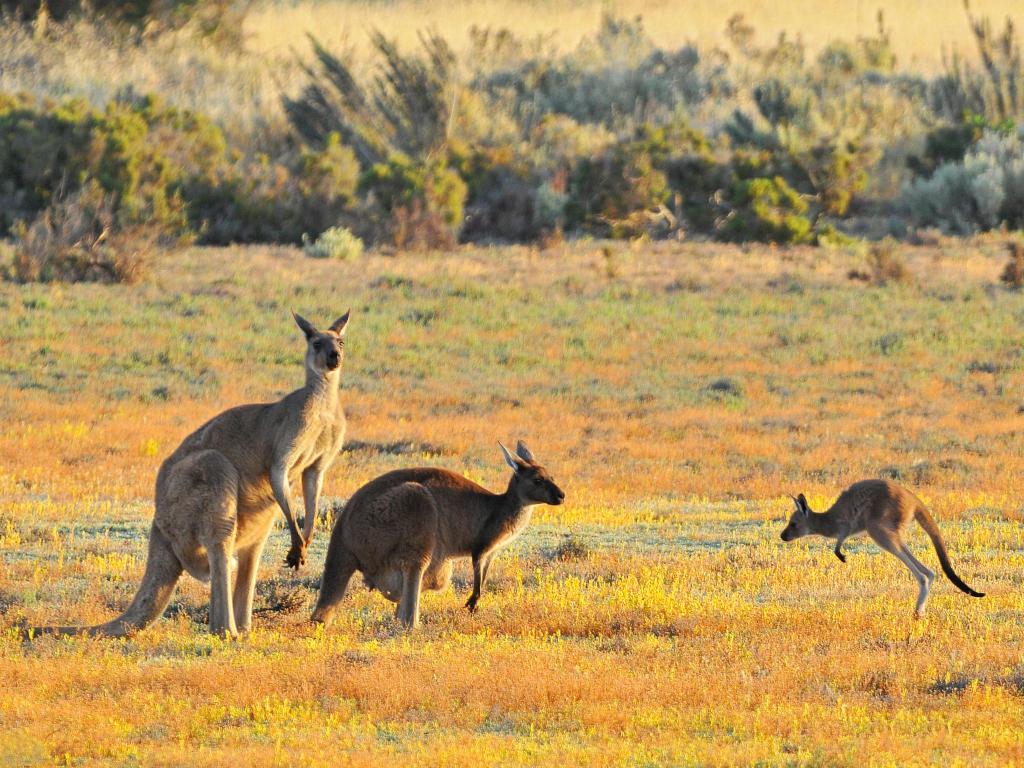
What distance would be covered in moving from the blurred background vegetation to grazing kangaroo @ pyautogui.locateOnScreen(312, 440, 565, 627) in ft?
72.4

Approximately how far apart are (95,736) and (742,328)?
2282cm

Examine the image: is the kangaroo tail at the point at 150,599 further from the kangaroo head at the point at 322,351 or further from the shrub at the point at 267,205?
the shrub at the point at 267,205

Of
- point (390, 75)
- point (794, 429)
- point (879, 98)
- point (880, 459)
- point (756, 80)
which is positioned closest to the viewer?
point (880, 459)

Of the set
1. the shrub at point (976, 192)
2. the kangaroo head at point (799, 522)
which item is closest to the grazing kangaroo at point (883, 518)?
the kangaroo head at point (799, 522)

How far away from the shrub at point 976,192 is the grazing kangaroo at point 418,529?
1351 inches

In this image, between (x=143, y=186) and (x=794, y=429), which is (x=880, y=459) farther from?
(x=143, y=186)

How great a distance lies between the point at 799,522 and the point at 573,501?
5102mm

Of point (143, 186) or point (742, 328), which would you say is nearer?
point (742, 328)

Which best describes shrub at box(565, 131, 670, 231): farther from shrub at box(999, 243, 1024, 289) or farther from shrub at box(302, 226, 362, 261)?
shrub at box(999, 243, 1024, 289)

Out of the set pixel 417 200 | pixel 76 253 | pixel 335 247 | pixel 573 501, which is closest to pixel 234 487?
pixel 573 501

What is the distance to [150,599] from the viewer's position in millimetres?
9922

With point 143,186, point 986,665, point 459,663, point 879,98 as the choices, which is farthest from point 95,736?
point 879,98

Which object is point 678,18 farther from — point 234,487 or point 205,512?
point 205,512

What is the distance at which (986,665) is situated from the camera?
9.26 m
